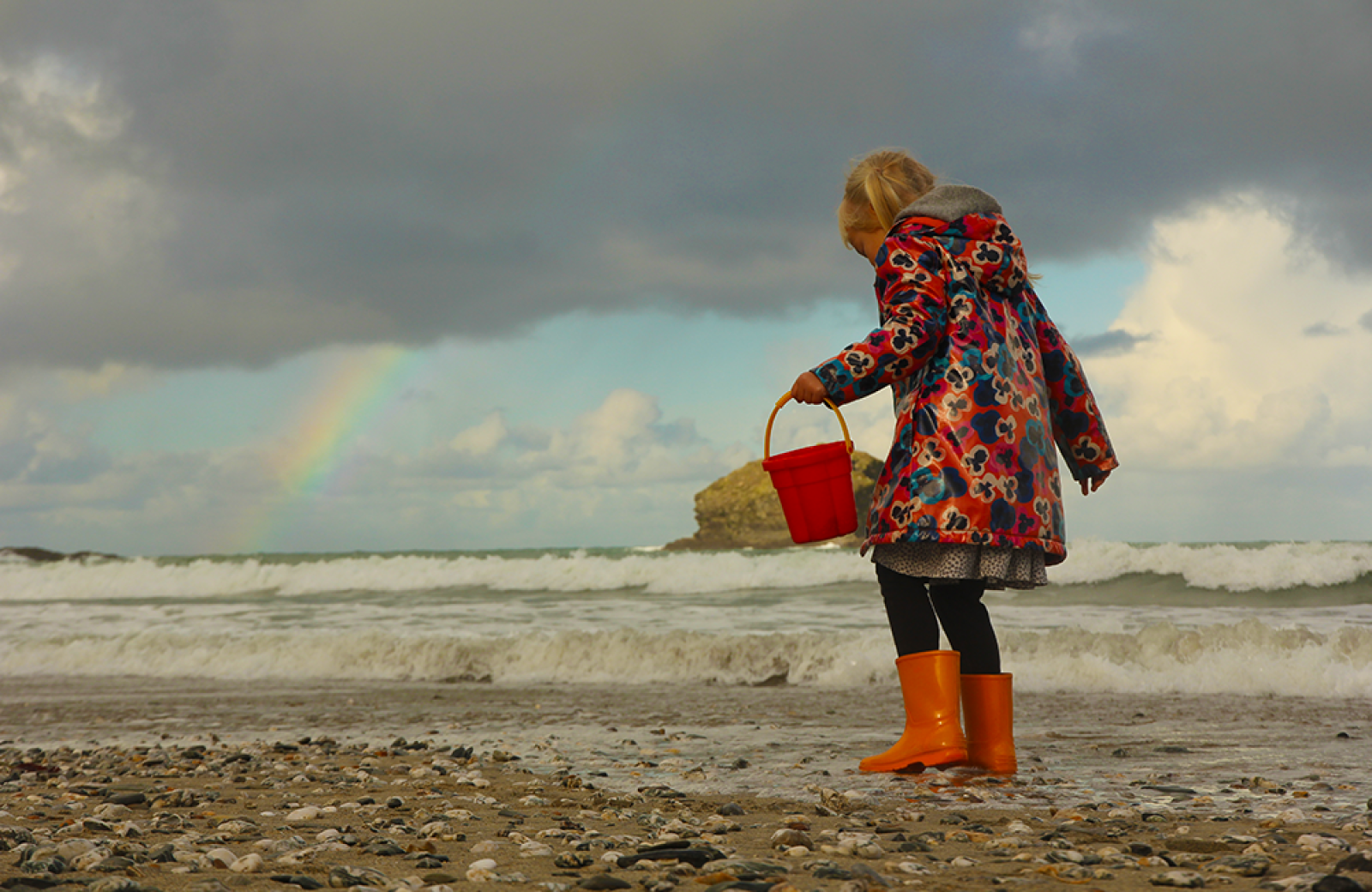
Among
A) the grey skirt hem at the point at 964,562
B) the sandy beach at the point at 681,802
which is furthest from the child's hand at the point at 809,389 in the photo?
the sandy beach at the point at 681,802

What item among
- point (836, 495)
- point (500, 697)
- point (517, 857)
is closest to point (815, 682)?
point (500, 697)

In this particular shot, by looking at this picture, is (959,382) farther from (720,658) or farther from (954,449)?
(720,658)

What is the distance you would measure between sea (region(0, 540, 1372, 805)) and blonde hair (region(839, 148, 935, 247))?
195 centimetres

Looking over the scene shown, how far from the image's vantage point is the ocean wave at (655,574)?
1210 cm

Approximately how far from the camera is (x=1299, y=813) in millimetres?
2520

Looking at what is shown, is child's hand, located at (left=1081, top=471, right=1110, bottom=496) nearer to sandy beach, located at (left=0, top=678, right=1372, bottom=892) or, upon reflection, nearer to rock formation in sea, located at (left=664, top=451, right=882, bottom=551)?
sandy beach, located at (left=0, top=678, right=1372, bottom=892)

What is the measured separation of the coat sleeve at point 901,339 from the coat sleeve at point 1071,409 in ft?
1.61

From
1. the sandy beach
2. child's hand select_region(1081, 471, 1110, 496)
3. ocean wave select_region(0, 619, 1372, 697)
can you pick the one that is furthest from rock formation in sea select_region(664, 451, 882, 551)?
child's hand select_region(1081, 471, 1110, 496)

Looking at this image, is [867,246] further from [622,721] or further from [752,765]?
[622,721]

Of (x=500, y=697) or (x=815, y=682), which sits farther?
(x=815, y=682)

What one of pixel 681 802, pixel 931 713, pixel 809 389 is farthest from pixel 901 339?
pixel 681 802

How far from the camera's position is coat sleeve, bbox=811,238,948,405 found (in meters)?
3.10

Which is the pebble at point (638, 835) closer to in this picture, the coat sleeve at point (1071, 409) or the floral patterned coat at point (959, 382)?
the floral patterned coat at point (959, 382)

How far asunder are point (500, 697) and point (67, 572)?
1791 cm
